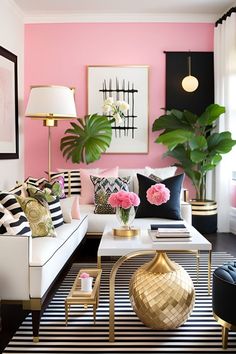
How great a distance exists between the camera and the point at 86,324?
2748 millimetres

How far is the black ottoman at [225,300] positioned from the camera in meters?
2.31

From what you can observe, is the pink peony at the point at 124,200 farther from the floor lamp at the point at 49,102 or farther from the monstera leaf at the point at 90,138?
the monstera leaf at the point at 90,138

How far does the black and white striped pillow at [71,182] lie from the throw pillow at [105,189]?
301mm

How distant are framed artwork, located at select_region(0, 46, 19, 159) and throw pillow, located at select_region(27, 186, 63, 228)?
1.67m

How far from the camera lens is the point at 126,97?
6160 mm

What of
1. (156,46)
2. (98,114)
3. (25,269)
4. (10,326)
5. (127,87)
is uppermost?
(156,46)

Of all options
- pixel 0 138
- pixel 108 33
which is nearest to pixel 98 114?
pixel 108 33

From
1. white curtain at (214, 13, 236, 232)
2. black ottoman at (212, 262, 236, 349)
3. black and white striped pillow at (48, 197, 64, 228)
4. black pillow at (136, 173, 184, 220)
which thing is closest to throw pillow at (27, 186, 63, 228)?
black and white striped pillow at (48, 197, 64, 228)

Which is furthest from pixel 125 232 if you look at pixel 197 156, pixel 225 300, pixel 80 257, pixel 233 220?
pixel 233 220

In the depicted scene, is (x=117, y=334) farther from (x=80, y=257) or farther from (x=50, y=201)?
(x=80, y=257)

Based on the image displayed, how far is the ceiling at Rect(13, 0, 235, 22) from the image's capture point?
5.52 meters

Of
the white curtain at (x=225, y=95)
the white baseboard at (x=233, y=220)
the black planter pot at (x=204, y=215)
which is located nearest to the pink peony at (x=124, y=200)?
the black planter pot at (x=204, y=215)

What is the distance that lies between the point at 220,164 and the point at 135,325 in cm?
358

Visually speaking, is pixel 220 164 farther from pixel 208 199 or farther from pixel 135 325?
pixel 135 325
